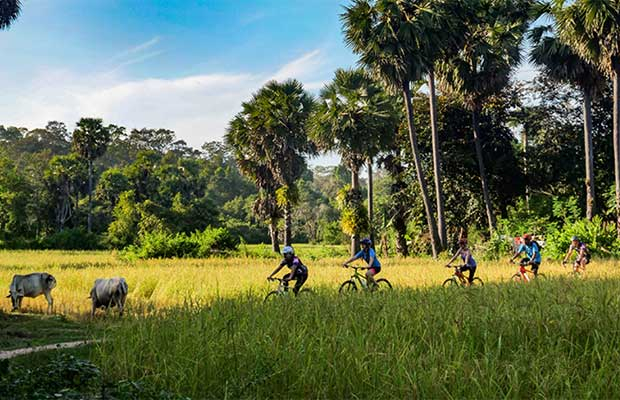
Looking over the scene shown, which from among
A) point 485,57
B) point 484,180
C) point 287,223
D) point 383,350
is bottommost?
point 383,350

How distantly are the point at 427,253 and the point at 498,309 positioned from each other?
28843 mm

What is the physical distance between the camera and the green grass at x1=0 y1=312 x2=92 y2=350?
956cm

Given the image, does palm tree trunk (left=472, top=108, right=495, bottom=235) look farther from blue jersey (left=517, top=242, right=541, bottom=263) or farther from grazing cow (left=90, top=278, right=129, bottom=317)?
grazing cow (left=90, top=278, right=129, bottom=317)

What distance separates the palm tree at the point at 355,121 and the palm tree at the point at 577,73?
29.5 feet

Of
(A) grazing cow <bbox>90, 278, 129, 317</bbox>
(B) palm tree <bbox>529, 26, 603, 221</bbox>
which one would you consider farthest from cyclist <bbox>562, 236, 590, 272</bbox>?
(A) grazing cow <bbox>90, 278, 129, 317</bbox>

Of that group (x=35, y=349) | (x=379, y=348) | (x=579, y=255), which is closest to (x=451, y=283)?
(x=379, y=348)

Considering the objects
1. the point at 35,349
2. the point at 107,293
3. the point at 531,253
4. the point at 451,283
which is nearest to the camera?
the point at 35,349

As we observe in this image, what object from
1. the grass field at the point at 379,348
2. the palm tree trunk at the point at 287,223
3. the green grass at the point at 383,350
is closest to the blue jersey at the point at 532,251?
the grass field at the point at 379,348

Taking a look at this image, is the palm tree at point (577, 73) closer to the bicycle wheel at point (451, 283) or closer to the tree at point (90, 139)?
the bicycle wheel at point (451, 283)

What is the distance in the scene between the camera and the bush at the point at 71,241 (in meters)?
48.2

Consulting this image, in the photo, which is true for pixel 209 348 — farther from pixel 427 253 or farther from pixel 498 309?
pixel 427 253

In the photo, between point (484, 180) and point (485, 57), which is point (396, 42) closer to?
point (485, 57)

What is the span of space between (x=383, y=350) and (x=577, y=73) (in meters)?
27.7

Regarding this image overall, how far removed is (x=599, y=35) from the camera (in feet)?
85.9
